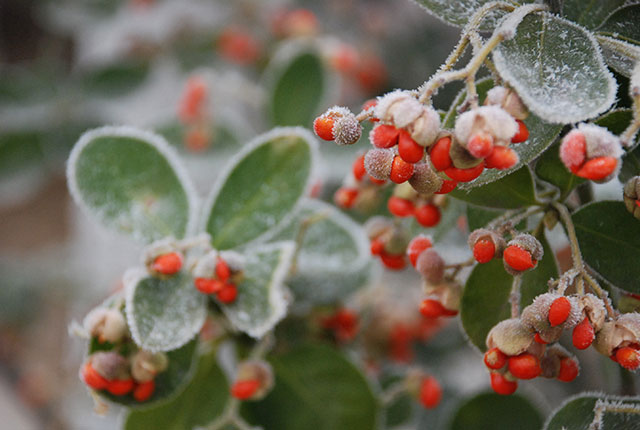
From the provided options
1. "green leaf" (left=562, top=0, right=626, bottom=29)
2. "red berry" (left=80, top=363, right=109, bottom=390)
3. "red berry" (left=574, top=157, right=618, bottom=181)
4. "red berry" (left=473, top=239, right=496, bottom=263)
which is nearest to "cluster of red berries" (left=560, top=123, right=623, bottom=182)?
"red berry" (left=574, top=157, right=618, bottom=181)

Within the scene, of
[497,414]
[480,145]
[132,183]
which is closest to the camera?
[480,145]

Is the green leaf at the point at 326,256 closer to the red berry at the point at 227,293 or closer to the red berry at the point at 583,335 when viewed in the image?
the red berry at the point at 227,293

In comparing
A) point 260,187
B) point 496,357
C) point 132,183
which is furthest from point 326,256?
point 496,357

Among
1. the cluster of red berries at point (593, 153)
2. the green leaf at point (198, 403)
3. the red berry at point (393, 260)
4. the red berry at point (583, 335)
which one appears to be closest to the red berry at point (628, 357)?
the red berry at point (583, 335)

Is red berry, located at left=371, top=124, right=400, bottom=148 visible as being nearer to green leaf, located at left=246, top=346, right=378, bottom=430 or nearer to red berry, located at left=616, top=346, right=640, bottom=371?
red berry, located at left=616, top=346, right=640, bottom=371

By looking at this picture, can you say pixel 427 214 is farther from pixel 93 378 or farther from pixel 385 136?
pixel 93 378

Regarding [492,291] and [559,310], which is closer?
[559,310]

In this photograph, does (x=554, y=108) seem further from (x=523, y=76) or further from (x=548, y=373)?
(x=548, y=373)
